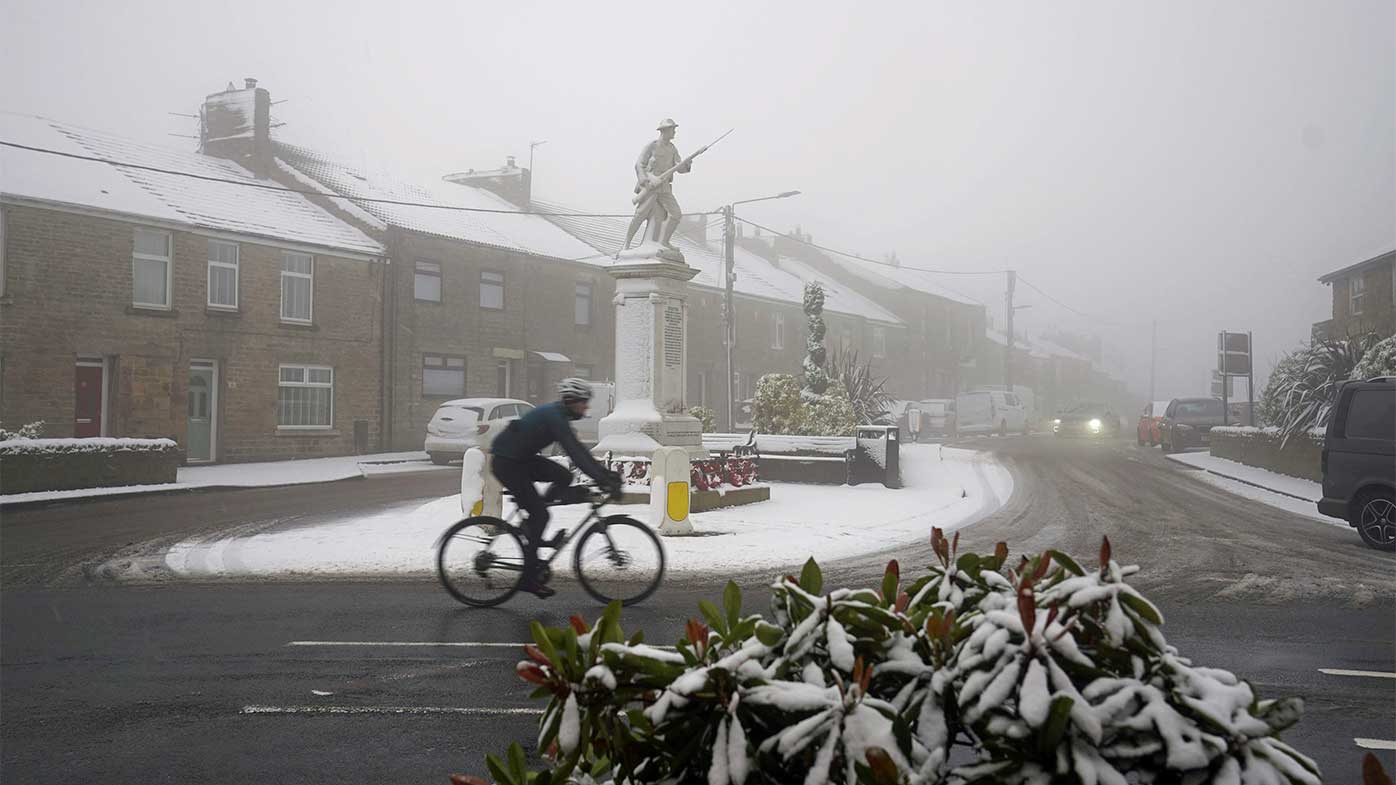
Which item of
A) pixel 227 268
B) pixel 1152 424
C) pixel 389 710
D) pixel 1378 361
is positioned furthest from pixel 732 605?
pixel 1152 424

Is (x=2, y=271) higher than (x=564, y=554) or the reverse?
higher

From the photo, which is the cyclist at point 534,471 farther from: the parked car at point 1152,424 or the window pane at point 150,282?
the parked car at point 1152,424

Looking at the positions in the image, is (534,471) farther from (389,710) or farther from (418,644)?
(389,710)

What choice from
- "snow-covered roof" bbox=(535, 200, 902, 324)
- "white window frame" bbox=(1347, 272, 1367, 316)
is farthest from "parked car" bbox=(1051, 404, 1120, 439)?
"snow-covered roof" bbox=(535, 200, 902, 324)

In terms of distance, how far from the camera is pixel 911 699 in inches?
58.6

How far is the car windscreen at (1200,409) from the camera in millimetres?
32000

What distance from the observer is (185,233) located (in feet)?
80.1

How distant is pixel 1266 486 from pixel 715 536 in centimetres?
1251

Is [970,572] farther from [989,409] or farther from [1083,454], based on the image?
[989,409]

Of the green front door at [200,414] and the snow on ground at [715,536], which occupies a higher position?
the green front door at [200,414]

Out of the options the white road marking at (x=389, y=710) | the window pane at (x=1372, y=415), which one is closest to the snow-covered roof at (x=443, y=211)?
the window pane at (x=1372, y=415)

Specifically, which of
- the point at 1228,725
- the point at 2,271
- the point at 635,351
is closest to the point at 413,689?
the point at 1228,725

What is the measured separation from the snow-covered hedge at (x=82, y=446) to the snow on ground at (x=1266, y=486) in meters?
18.9

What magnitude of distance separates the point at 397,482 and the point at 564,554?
9849mm
